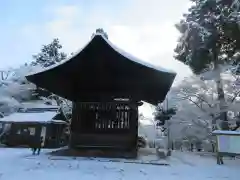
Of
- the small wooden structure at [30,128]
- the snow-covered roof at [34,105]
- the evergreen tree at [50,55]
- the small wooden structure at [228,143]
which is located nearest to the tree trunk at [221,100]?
the small wooden structure at [228,143]

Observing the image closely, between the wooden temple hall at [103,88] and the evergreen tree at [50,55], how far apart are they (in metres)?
21.4

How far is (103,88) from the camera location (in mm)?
10680

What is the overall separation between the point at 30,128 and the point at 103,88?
44.1 feet

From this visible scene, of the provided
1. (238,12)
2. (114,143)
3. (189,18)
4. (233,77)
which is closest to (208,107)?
(233,77)

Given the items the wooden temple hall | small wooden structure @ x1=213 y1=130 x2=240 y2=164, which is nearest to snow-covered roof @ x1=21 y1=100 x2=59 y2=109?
the wooden temple hall

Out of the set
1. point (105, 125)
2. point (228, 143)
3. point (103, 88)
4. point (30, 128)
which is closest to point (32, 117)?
point (30, 128)

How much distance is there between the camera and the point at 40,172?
236 inches

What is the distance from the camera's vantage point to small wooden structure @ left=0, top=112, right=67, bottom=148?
69.6ft

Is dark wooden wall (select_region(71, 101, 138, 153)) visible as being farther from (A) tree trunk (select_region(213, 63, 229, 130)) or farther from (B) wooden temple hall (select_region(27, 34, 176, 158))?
(A) tree trunk (select_region(213, 63, 229, 130))

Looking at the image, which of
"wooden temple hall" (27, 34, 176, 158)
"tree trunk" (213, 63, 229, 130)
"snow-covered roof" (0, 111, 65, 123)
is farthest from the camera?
"snow-covered roof" (0, 111, 65, 123)

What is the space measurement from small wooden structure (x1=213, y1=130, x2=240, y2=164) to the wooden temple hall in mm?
2639

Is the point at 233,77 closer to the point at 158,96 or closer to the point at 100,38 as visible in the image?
the point at 158,96

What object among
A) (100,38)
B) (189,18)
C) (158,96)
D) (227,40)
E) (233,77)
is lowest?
(158,96)

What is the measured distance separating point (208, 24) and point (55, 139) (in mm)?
15224
